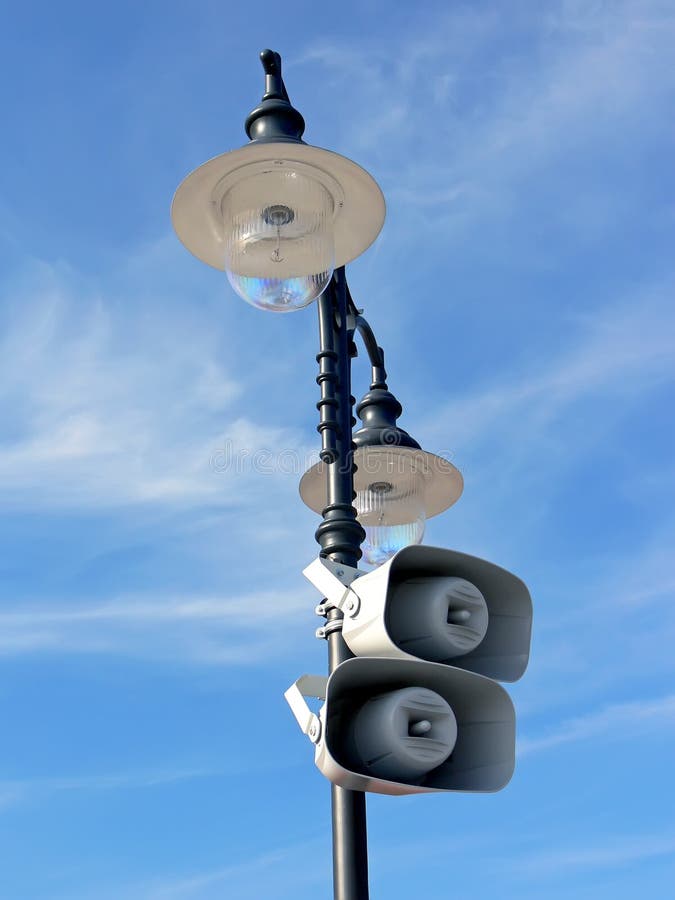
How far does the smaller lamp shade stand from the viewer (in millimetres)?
6492

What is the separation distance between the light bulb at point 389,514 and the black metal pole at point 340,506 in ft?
3.63

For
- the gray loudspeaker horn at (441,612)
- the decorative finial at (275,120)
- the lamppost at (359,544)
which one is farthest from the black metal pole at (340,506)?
the decorative finial at (275,120)

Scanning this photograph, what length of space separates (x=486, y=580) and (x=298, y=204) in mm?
2163

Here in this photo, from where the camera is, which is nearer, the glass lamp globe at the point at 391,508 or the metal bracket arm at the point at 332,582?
the metal bracket arm at the point at 332,582

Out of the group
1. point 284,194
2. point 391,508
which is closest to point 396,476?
point 391,508

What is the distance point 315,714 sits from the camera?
13.8ft

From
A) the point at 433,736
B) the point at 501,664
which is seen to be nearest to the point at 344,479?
the point at 501,664

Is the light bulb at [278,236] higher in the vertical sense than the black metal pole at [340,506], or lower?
higher

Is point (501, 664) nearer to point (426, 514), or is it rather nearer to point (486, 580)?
point (486, 580)

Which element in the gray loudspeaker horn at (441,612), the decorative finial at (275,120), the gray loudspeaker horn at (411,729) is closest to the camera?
the gray loudspeaker horn at (411,729)

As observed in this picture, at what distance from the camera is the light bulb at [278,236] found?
533cm

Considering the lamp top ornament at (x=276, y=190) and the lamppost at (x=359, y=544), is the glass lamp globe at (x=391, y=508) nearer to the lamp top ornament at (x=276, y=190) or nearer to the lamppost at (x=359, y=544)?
the lamppost at (x=359, y=544)

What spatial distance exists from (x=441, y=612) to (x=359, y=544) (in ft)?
3.52

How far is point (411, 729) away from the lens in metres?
3.91
